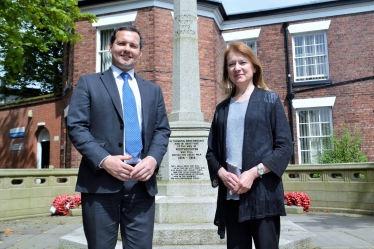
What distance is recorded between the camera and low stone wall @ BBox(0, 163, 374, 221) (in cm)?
802

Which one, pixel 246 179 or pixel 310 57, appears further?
pixel 310 57

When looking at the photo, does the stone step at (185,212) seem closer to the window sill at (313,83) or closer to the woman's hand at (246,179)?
the woman's hand at (246,179)

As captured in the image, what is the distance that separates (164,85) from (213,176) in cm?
965

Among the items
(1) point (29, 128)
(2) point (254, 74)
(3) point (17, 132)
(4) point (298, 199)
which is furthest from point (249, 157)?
(3) point (17, 132)

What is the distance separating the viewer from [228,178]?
220 cm

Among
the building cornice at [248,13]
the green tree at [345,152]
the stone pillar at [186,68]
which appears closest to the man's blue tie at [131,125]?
the stone pillar at [186,68]

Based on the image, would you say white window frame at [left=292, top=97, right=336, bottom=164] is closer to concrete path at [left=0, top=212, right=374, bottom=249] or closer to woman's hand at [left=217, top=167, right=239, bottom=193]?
concrete path at [left=0, top=212, right=374, bottom=249]

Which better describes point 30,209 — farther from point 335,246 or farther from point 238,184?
point 238,184

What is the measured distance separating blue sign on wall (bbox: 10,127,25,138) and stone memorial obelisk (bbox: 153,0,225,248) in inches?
514

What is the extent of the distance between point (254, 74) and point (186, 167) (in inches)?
120

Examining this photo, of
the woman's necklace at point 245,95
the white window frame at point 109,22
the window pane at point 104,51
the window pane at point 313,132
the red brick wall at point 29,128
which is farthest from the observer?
the red brick wall at point 29,128

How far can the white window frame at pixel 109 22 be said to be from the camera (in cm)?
1240

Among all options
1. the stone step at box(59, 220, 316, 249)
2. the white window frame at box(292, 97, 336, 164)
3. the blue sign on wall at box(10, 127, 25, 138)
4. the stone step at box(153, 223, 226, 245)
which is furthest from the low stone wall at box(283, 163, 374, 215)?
the blue sign on wall at box(10, 127, 25, 138)

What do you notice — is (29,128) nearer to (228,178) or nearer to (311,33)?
(311,33)
